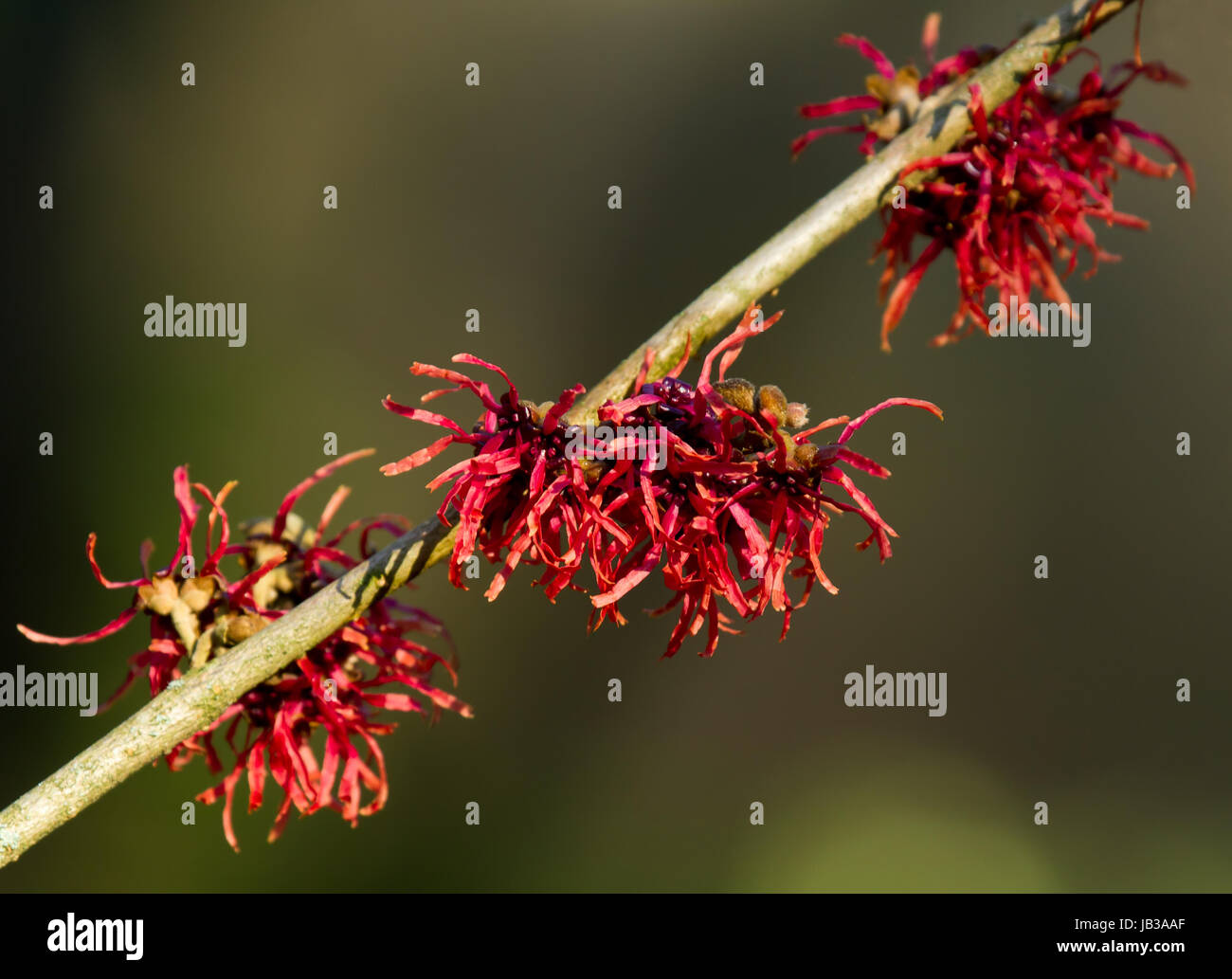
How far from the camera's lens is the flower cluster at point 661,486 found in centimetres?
85

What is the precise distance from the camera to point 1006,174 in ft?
3.69

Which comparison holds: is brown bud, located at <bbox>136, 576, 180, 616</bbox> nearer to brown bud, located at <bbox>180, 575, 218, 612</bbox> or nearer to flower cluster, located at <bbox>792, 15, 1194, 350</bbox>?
brown bud, located at <bbox>180, 575, 218, 612</bbox>

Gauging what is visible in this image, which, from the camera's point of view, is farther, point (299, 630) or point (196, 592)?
point (196, 592)

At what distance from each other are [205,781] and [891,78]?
2560 millimetres

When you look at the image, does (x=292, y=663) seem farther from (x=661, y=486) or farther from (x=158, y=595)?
(x=661, y=486)

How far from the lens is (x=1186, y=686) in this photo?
3045 millimetres

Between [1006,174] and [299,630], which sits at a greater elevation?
[1006,174]

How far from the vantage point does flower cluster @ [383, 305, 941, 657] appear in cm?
85

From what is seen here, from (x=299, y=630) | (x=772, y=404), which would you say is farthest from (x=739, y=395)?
(x=299, y=630)

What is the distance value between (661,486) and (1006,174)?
0.55m

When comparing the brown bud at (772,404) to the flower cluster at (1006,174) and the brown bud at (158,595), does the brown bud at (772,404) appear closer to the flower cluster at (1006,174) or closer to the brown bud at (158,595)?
the flower cluster at (1006,174)

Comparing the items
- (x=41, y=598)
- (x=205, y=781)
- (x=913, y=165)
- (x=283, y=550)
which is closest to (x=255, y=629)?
(x=283, y=550)

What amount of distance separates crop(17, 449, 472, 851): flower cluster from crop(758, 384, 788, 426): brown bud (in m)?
0.43

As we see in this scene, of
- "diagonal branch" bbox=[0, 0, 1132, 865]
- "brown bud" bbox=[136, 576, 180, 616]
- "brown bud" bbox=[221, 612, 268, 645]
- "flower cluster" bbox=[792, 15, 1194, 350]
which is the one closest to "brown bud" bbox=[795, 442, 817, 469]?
"diagonal branch" bbox=[0, 0, 1132, 865]
